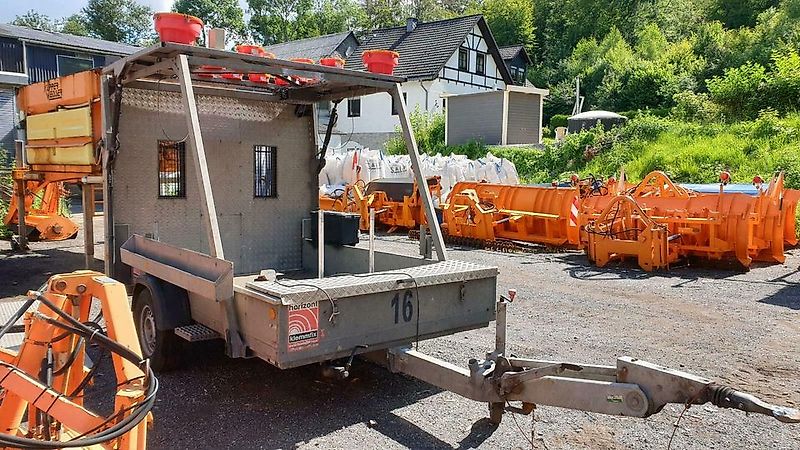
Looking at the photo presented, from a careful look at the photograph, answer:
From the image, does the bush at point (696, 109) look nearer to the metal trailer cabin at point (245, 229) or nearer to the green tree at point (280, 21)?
the metal trailer cabin at point (245, 229)

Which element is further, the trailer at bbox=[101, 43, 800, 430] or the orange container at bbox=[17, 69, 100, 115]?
the orange container at bbox=[17, 69, 100, 115]

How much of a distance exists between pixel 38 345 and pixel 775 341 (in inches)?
253

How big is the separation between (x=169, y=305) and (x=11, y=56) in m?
25.4

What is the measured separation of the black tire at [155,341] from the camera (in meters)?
5.28

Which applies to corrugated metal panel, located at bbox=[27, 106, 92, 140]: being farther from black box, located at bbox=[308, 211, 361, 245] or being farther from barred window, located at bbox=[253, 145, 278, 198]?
black box, located at bbox=[308, 211, 361, 245]

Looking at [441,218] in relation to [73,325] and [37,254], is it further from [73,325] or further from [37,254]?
[73,325]

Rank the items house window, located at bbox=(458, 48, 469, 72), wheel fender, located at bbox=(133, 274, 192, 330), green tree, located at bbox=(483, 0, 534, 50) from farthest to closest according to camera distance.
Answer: green tree, located at bbox=(483, 0, 534, 50)
house window, located at bbox=(458, 48, 469, 72)
wheel fender, located at bbox=(133, 274, 192, 330)

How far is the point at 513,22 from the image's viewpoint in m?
64.9

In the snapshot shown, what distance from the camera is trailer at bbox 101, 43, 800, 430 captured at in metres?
3.68

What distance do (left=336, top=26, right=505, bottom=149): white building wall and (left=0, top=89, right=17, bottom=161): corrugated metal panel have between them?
45.1 feet

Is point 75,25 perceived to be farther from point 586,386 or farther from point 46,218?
point 586,386

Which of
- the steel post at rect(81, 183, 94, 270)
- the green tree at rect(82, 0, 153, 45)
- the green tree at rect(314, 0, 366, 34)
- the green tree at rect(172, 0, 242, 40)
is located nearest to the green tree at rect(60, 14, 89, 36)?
the green tree at rect(82, 0, 153, 45)

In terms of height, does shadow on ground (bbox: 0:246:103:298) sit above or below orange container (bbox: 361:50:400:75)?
below

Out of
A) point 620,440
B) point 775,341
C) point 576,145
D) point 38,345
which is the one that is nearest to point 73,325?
point 38,345
